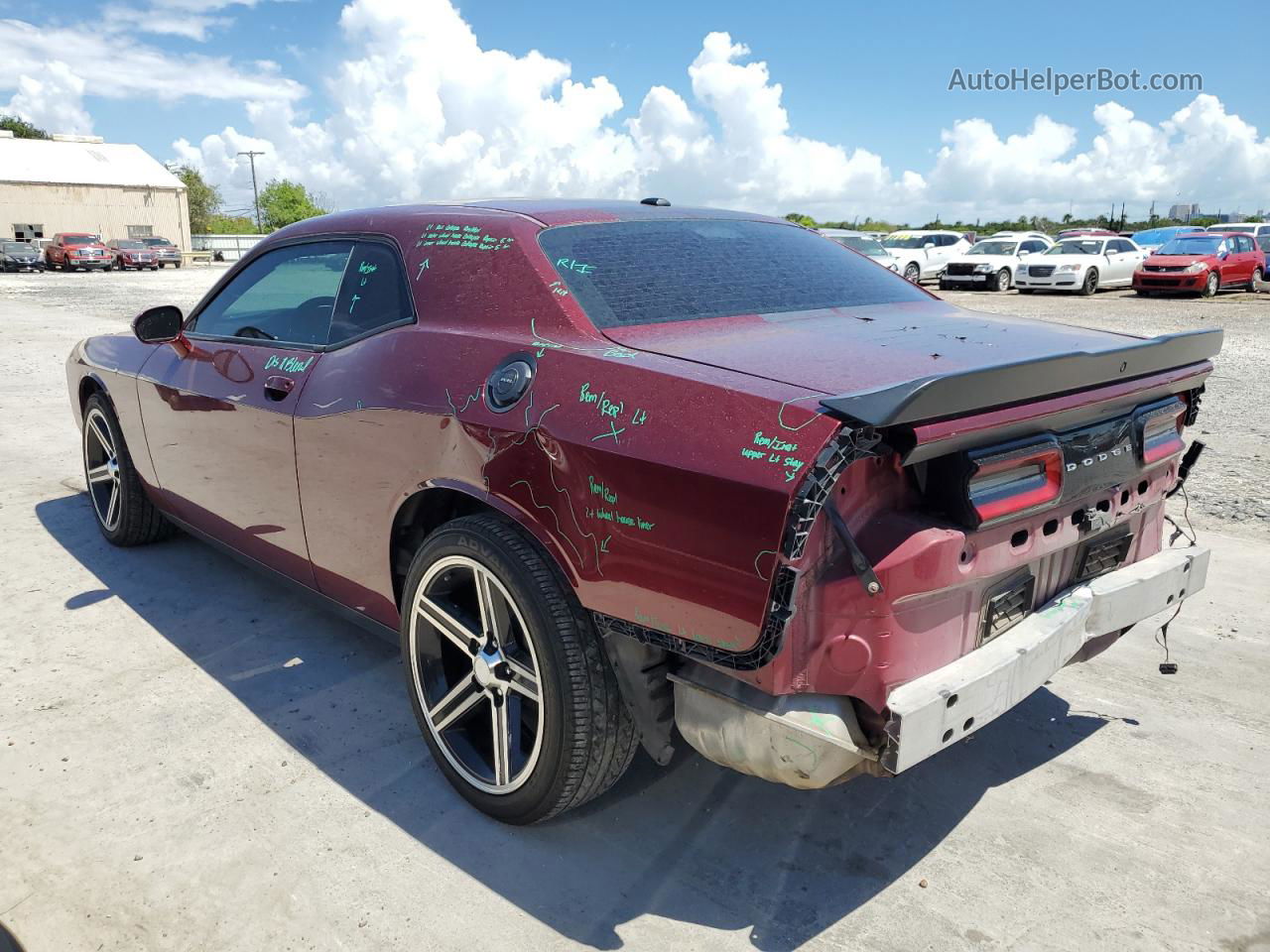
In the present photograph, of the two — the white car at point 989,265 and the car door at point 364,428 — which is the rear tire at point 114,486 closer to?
the car door at point 364,428

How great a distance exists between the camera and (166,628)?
3875mm

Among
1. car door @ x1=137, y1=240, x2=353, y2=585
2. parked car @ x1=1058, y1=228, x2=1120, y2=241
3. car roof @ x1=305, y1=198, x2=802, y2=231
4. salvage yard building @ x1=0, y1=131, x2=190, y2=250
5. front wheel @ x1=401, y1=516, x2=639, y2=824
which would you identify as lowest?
front wheel @ x1=401, y1=516, x2=639, y2=824

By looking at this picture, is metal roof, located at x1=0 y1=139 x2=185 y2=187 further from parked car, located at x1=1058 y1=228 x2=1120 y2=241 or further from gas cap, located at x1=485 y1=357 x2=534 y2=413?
gas cap, located at x1=485 y1=357 x2=534 y2=413

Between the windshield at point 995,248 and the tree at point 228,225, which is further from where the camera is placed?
the tree at point 228,225

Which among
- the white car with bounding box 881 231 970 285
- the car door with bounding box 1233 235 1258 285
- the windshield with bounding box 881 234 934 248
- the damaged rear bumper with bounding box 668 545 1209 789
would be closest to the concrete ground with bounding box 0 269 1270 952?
the damaged rear bumper with bounding box 668 545 1209 789

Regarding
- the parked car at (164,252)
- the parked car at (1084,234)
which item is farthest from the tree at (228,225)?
the parked car at (1084,234)

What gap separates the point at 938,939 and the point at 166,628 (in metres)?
3.12

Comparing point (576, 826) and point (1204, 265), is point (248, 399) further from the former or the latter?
point (1204, 265)

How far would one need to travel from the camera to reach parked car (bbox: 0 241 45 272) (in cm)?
4034

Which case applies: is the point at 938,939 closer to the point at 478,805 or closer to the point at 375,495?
the point at 478,805

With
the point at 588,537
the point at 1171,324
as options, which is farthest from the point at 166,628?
the point at 1171,324

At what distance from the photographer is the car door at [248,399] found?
3.24 meters

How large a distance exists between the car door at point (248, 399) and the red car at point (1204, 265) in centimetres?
2297

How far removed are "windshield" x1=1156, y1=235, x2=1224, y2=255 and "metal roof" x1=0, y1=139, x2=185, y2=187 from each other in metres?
57.2
